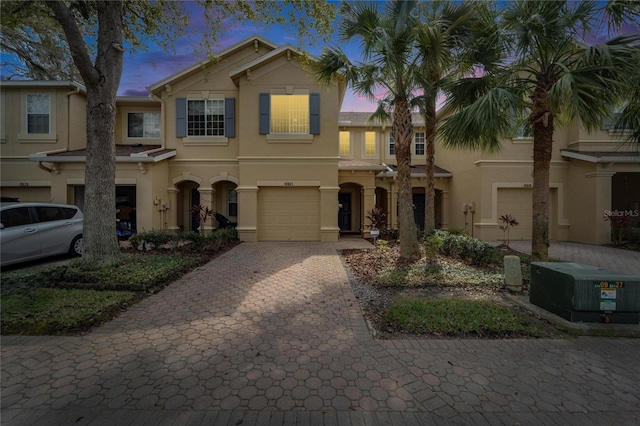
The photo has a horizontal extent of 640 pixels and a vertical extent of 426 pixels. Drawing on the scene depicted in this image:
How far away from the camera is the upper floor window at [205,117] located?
12.8m

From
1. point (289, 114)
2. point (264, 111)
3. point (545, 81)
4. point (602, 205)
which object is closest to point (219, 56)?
point (264, 111)

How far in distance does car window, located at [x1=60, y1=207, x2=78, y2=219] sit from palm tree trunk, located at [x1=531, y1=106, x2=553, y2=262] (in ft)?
44.7

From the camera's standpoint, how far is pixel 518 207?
42.1 feet

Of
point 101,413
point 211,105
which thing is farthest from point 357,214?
point 101,413

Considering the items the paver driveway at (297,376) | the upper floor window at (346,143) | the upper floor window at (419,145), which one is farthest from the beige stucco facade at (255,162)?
the paver driveway at (297,376)

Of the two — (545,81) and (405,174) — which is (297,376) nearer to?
(405,174)

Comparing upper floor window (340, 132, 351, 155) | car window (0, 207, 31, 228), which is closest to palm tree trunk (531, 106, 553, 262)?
upper floor window (340, 132, 351, 155)

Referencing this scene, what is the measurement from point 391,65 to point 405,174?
2968 millimetres

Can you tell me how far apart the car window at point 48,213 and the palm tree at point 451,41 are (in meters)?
11.4

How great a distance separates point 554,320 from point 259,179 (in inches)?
408

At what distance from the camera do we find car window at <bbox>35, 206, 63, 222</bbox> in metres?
7.67

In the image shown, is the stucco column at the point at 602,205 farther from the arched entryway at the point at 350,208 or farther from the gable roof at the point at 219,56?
the gable roof at the point at 219,56

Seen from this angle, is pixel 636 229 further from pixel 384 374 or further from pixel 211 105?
pixel 211 105

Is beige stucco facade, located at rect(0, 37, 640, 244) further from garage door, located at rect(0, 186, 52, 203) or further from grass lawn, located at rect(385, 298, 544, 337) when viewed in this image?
grass lawn, located at rect(385, 298, 544, 337)
